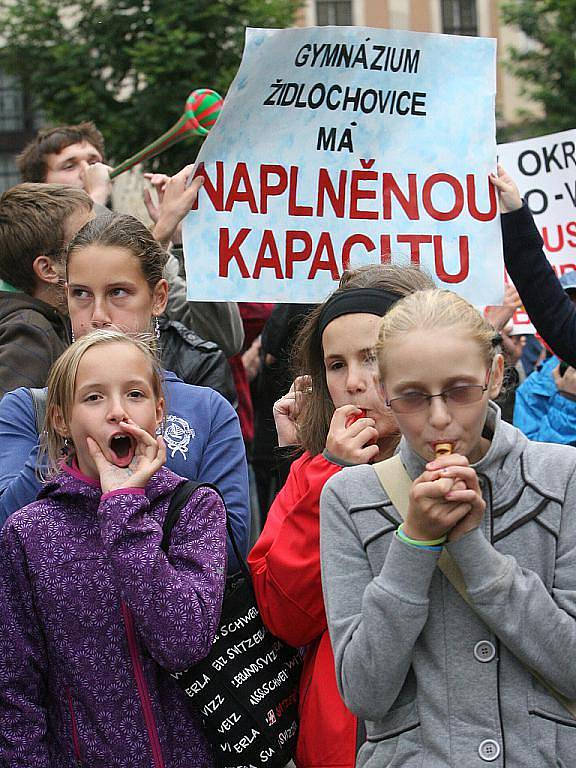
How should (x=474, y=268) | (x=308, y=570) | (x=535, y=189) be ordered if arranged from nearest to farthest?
(x=308, y=570)
(x=474, y=268)
(x=535, y=189)

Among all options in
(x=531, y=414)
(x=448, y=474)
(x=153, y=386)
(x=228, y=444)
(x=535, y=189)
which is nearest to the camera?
(x=448, y=474)

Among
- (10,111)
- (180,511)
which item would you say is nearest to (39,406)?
(180,511)

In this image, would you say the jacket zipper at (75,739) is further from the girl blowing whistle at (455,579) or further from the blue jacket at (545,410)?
the blue jacket at (545,410)

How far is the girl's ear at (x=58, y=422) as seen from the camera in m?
3.09

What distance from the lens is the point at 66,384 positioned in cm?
306

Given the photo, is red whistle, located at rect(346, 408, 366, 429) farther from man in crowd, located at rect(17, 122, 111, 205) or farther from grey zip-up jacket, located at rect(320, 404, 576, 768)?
man in crowd, located at rect(17, 122, 111, 205)

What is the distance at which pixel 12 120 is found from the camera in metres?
31.7

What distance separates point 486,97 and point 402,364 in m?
2.03

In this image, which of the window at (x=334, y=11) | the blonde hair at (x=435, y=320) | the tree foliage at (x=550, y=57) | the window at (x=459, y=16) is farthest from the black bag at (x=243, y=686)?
the window at (x=459, y=16)

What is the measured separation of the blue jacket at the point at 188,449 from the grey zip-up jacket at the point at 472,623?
716mm

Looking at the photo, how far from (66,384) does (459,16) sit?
3662 cm

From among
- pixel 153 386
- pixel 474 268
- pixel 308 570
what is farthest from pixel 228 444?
pixel 474 268

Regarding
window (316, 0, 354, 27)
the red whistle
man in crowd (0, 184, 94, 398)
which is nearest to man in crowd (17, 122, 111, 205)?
man in crowd (0, 184, 94, 398)

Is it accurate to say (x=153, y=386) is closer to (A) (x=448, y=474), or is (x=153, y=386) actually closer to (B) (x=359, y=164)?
(A) (x=448, y=474)
